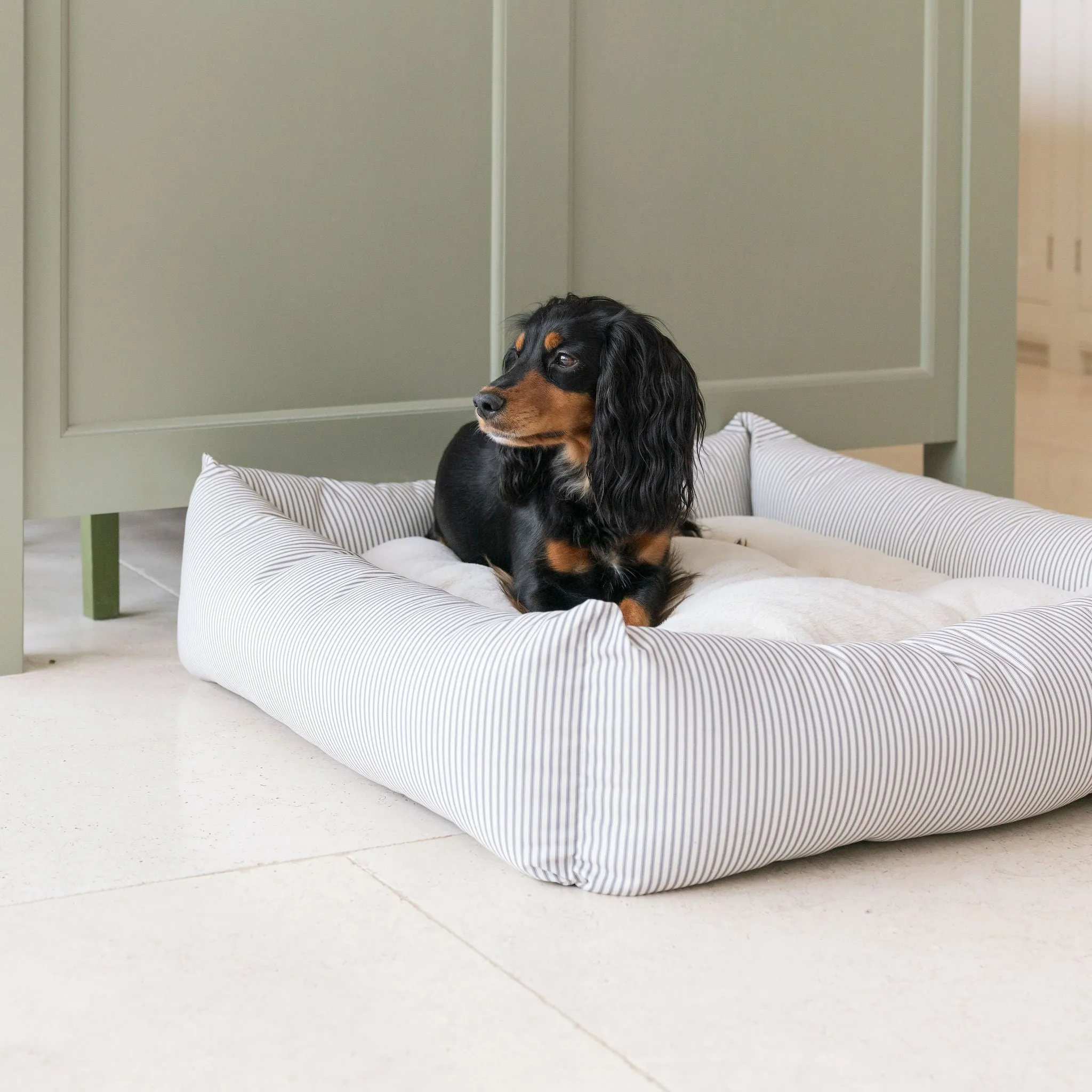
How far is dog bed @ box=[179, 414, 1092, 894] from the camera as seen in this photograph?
5.22 feet

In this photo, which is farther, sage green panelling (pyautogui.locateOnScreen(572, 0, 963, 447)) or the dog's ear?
sage green panelling (pyautogui.locateOnScreen(572, 0, 963, 447))

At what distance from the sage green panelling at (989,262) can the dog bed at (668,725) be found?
1.55 m

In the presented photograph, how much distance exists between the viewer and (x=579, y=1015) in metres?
1.35

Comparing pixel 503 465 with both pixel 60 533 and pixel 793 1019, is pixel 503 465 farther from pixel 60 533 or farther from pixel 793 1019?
pixel 60 533

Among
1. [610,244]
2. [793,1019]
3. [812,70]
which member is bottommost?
[793,1019]

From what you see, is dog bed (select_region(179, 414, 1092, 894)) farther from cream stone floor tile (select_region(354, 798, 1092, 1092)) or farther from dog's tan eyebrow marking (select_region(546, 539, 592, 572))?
dog's tan eyebrow marking (select_region(546, 539, 592, 572))

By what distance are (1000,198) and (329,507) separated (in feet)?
5.67

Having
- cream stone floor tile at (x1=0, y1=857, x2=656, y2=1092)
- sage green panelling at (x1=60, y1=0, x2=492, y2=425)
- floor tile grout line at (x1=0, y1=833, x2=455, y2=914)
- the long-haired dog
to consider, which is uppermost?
sage green panelling at (x1=60, y1=0, x2=492, y2=425)

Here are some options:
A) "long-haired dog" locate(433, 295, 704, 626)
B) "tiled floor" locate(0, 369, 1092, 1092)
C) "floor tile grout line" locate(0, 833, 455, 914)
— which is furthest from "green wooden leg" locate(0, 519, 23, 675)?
"floor tile grout line" locate(0, 833, 455, 914)

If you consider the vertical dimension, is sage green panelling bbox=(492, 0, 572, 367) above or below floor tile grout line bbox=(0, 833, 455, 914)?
above

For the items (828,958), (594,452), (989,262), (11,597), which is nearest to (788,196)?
(989,262)

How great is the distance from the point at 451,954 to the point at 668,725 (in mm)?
331

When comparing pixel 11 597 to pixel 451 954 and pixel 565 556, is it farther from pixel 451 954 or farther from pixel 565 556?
pixel 451 954

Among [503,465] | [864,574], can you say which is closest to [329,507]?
[503,465]
